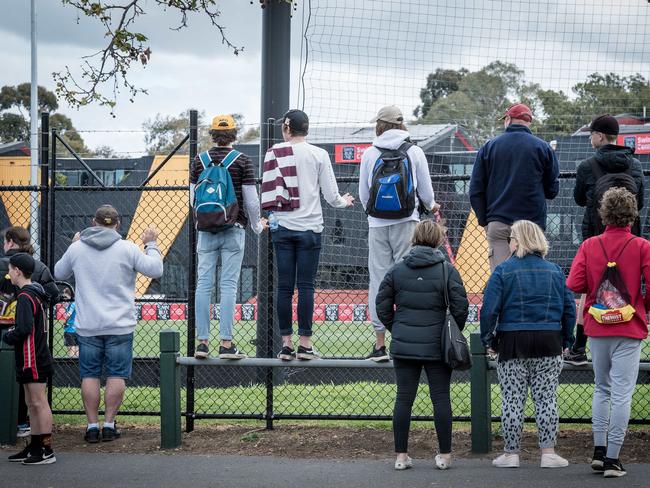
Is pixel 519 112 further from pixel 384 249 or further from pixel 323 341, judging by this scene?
pixel 323 341

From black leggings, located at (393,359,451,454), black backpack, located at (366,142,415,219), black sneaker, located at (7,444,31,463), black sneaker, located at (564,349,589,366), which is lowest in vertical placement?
black sneaker, located at (7,444,31,463)

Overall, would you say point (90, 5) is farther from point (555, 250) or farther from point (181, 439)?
point (555, 250)

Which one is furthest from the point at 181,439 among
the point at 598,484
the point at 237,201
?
the point at 598,484

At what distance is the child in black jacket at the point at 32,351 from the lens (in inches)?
276

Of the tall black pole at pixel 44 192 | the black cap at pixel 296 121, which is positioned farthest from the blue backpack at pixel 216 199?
the tall black pole at pixel 44 192

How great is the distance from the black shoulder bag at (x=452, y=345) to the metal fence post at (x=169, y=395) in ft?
7.80

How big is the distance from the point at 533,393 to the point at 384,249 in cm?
163

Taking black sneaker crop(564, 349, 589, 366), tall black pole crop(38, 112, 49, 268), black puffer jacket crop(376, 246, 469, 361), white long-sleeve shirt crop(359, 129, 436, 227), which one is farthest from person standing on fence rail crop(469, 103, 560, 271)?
tall black pole crop(38, 112, 49, 268)

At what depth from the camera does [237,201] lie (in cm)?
746

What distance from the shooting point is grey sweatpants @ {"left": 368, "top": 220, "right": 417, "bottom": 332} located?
7.32m

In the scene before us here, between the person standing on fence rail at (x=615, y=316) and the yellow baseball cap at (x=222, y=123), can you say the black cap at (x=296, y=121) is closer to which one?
the yellow baseball cap at (x=222, y=123)

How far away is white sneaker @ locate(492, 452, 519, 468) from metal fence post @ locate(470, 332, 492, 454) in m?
0.46

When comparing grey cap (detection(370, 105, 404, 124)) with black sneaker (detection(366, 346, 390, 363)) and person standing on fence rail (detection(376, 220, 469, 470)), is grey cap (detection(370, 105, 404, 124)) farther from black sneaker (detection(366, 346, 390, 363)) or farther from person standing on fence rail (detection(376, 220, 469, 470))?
black sneaker (detection(366, 346, 390, 363))

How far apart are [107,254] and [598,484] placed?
4.21 meters
